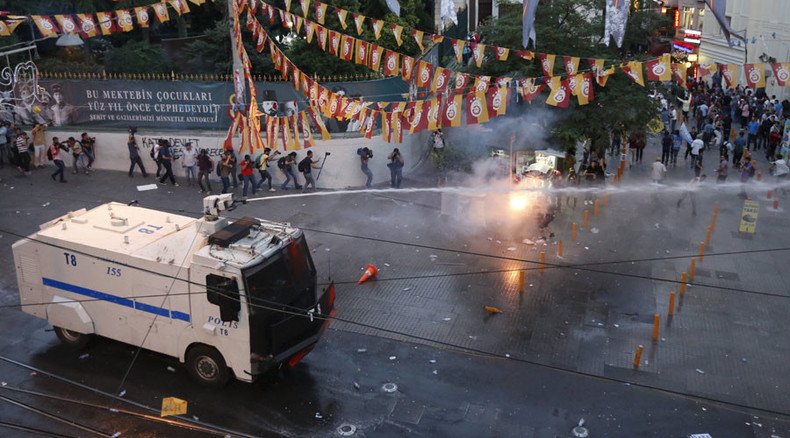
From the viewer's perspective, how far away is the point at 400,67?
18016mm

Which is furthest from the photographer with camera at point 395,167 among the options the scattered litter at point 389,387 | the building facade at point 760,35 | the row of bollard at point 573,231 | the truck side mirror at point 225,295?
the building facade at point 760,35

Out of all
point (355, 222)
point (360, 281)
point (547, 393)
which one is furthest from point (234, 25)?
point (547, 393)

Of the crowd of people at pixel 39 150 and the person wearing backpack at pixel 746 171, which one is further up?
the crowd of people at pixel 39 150

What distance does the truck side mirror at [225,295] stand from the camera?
1008 cm

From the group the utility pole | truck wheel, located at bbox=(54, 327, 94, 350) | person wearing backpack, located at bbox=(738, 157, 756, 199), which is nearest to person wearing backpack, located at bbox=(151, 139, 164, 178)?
the utility pole

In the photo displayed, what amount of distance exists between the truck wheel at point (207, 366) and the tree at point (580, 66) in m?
12.1

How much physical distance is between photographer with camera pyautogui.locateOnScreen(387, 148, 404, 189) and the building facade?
15.4 meters

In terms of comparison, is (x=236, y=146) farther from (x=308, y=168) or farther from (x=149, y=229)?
(x=149, y=229)

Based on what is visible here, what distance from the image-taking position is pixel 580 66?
1902 cm

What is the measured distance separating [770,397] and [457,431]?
507 cm

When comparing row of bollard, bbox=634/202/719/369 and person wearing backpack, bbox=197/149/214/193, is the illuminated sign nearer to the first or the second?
row of bollard, bbox=634/202/719/369

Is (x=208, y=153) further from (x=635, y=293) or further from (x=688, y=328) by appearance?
(x=688, y=328)

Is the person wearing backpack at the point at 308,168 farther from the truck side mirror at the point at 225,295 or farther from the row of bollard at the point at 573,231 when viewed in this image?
the truck side mirror at the point at 225,295

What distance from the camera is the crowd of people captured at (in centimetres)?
2131
